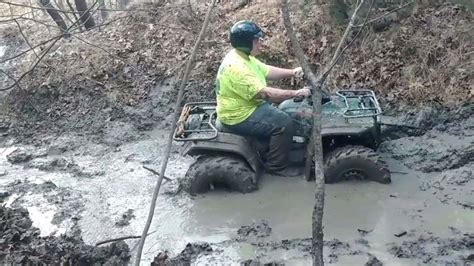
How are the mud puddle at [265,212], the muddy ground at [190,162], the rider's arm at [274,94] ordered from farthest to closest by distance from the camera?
the rider's arm at [274,94], the muddy ground at [190,162], the mud puddle at [265,212]

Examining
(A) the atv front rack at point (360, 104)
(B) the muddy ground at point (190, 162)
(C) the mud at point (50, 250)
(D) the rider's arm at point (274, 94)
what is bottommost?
(C) the mud at point (50, 250)

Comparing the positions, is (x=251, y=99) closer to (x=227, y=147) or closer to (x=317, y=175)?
(x=227, y=147)

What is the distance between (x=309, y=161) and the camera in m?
7.09

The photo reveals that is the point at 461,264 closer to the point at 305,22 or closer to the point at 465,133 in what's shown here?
the point at 465,133

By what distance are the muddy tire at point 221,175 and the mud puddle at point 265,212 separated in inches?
4.1

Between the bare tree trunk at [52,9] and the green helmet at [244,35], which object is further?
the green helmet at [244,35]

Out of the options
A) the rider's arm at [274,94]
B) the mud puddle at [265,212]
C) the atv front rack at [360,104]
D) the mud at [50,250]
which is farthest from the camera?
the atv front rack at [360,104]

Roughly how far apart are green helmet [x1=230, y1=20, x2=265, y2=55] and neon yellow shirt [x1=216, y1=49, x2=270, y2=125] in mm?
84

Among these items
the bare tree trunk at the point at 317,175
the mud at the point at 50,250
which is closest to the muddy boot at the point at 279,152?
the mud at the point at 50,250

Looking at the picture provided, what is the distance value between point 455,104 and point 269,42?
2959 millimetres

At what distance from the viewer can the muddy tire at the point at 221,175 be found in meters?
7.05

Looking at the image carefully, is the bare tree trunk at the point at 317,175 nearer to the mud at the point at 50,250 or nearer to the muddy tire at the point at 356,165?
the mud at the point at 50,250

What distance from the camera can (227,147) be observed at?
7016mm

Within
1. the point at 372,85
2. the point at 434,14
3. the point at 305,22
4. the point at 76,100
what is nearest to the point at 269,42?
the point at 305,22
